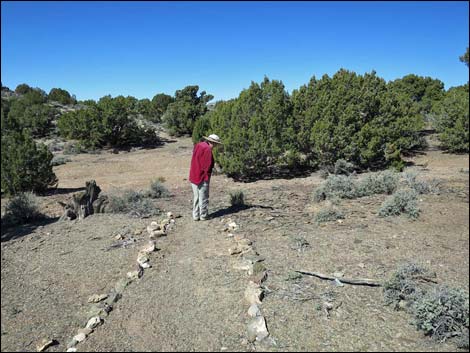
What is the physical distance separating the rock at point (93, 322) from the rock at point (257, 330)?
1186 millimetres

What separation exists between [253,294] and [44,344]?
195cm

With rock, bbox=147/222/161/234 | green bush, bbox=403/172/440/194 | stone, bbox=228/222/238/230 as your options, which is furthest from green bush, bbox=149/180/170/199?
green bush, bbox=403/172/440/194

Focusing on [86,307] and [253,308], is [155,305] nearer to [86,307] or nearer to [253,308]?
[86,307]

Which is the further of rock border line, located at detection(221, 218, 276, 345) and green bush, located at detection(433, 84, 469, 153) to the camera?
green bush, located at detection(433, 84, 469, 153)

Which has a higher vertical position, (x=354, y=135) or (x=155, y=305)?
(x=354, y=135)

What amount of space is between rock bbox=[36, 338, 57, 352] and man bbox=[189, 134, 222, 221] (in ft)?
14.2

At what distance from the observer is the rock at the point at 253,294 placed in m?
3.51

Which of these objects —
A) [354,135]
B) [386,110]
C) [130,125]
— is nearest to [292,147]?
[354,135]

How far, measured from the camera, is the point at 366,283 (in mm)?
3939

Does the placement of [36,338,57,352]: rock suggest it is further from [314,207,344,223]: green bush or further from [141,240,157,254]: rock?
[314,207,344,223]: green bush

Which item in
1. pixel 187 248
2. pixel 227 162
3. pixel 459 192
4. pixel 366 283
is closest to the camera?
pixel 366 283

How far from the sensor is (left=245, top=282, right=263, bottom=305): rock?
3506mm

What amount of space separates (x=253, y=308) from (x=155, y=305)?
0.89m

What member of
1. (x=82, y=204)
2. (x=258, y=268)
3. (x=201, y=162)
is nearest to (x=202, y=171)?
(x=201, y=162)
